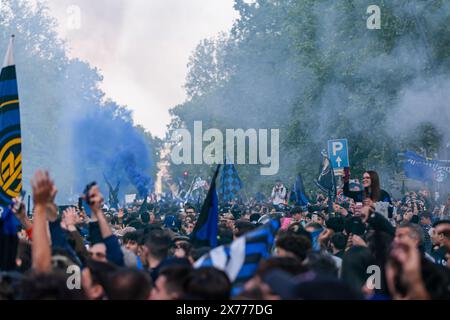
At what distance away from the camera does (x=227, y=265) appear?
21.0ft

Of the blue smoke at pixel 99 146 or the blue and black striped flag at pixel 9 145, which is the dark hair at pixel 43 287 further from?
the blue smoke at pixel 99 146

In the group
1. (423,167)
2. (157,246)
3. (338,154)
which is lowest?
(157,246)

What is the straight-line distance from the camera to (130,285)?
5.50 m

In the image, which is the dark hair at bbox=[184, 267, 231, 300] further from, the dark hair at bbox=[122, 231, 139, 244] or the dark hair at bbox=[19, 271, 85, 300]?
the dark hair at bbox=[122, 231, 139, 244]

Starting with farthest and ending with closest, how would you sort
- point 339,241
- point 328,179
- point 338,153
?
point 338,153 < point 328,179 < point 339,241

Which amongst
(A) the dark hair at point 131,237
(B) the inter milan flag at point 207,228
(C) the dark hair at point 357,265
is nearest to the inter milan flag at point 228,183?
(A) the dark hair at point 131,237

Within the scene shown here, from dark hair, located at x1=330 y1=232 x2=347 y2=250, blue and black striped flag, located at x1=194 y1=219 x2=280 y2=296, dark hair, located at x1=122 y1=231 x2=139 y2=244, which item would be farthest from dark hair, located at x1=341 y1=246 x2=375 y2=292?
dark hair, located at x1=122 y1=231 x2=139 y2=244

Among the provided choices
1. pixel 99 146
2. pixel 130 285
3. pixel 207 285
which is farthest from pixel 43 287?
pixel 99 146

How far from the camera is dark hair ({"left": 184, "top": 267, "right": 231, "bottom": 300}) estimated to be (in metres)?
5.28

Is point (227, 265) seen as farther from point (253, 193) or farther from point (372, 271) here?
point (253, 193)

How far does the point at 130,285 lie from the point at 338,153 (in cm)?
1550

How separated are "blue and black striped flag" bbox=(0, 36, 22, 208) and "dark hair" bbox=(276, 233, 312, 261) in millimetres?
3792

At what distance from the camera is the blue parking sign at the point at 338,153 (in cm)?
2052

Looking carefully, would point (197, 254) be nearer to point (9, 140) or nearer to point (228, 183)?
point (9, 140)
